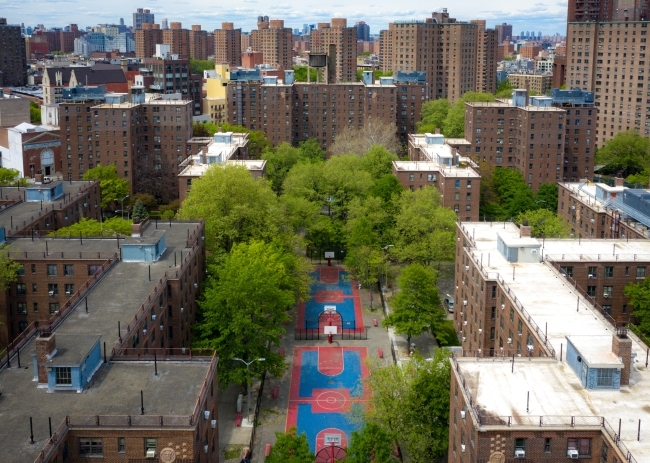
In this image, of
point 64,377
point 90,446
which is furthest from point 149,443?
point 64,377

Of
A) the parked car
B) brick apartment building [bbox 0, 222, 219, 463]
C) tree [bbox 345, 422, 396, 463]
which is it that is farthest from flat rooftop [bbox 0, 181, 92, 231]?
tree [bbox 345, 422, 396, 463]

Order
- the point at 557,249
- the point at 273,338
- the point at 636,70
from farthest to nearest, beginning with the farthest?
the point at 636,70
the point at 557,249
the point at 273,338

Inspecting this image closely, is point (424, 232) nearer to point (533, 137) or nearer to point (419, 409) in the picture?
point (419, 409)

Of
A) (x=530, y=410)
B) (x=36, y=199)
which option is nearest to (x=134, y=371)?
(x=530, y=410)

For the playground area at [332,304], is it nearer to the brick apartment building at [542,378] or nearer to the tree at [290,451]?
the brick apartment building at [542,378]

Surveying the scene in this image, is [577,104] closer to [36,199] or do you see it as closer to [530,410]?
[36,199]

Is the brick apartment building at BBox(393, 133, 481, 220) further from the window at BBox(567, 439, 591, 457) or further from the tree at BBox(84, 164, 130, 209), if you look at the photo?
the window at BBox(567, 439, 591, 457)
